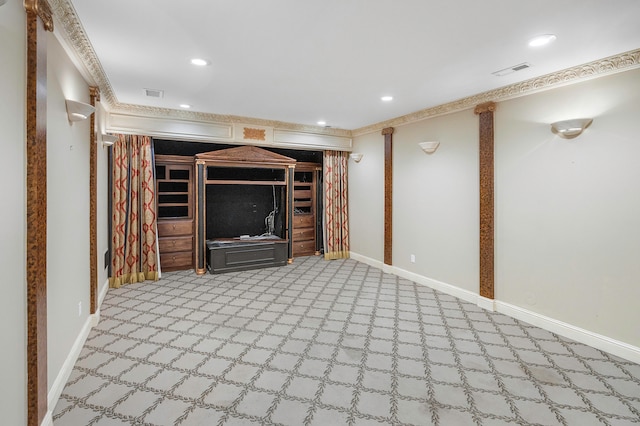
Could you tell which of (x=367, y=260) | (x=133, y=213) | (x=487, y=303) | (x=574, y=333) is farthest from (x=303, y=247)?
(x=574, y=333)

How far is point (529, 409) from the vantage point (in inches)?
83.3

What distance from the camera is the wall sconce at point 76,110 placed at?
8.13ft

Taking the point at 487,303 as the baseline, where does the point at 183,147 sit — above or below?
above

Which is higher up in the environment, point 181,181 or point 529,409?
point 181,181

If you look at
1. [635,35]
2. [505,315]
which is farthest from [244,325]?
[635,35]

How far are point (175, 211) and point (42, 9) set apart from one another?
13.6 ft

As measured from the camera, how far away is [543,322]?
3389mm

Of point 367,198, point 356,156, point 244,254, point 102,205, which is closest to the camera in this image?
point 102,205

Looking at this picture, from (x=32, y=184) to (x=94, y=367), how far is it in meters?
1.59

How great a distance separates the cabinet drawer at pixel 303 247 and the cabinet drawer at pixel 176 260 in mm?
1956

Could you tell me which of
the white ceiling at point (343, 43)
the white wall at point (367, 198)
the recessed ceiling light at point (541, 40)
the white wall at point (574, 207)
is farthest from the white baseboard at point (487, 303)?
→ the recessed ceiling light at point (541, 40)

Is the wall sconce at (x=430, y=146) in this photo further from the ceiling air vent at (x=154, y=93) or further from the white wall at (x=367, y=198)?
the ceiling air vent at (x=154, y=93)

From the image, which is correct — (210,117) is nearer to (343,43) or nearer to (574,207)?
(343,43)

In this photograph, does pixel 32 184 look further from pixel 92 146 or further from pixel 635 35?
pixel 635 35
